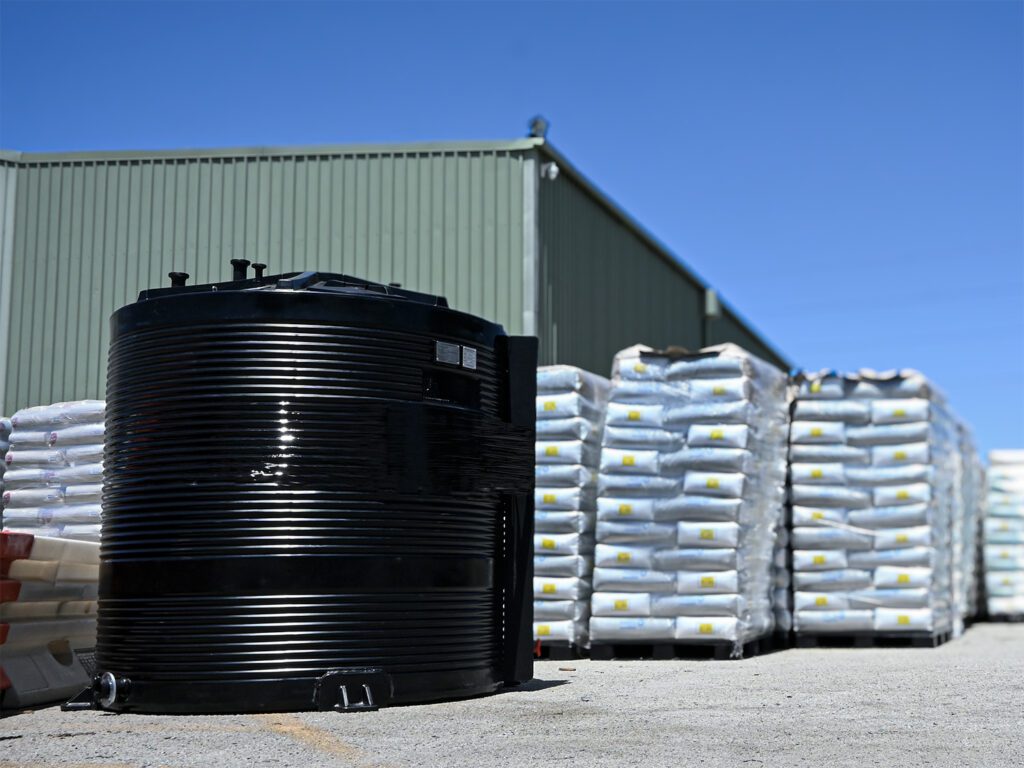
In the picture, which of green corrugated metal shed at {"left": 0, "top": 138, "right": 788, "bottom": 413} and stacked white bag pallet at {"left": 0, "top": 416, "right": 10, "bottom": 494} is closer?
stacked white bag pallet at {"left": 0, "top": 416, "right": 10, "bottom": 494}

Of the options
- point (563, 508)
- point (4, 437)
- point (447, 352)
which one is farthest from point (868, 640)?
point (4, 437)

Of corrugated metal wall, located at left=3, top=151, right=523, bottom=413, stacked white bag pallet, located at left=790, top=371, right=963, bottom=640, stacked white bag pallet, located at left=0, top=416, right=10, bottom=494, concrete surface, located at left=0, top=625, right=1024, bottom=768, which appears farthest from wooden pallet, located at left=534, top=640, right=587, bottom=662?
stacked white bag pallet, located at left=0, top=416, right=10, bottom=494

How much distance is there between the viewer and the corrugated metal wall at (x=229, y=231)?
51.2ft

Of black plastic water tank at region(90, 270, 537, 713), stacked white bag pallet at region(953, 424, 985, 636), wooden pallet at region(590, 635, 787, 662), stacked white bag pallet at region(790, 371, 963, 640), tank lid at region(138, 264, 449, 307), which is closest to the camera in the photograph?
black plastic water tank at region(90, 270, 537, 713)

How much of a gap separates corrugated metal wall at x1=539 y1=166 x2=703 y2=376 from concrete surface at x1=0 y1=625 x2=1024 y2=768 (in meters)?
7.90

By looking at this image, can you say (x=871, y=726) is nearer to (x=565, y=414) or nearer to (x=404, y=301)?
(x=404, y=301)

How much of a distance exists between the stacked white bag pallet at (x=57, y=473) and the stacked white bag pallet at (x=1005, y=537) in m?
13.1

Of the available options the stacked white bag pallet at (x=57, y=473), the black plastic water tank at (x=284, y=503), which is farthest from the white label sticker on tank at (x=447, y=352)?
the stacked white bag pallet at (x=57, y=473)

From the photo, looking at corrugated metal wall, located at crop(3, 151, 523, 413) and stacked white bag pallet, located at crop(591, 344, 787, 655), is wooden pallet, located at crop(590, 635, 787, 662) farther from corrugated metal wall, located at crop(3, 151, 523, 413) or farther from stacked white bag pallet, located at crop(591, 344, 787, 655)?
corrugated metal wall, located at crop(3, 151, 523, 413)

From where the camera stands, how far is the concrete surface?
5383 millimetres

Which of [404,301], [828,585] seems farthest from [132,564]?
[828,585]

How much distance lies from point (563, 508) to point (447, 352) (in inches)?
166

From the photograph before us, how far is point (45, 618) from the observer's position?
810cm

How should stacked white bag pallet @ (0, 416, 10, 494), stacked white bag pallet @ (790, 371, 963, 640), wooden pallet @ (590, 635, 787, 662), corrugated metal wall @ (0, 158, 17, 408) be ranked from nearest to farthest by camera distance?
wooden pallet @ (590, 635, 787, 662), stacked white bag pallet @ (790, 371, 963, 640), stacked white bag pallet @ (0, 416, 10, 494), corrugated metal wall @ (0, 158, 17, 408)
